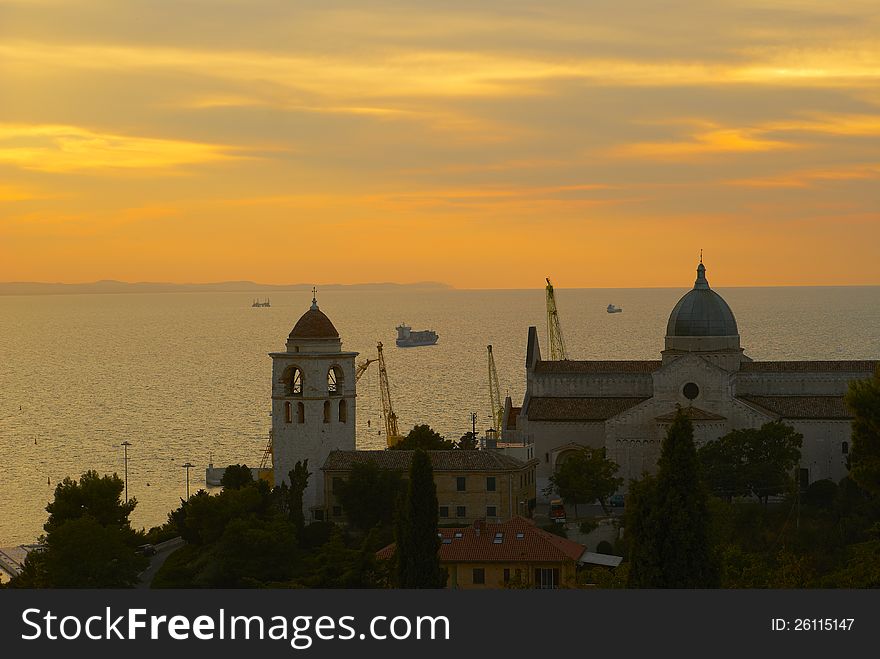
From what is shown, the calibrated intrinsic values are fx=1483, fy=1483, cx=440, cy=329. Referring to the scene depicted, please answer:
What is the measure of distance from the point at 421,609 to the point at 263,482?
135ft

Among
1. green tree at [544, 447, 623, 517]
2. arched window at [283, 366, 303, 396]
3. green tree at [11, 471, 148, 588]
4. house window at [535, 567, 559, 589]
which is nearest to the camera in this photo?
house window at [535, 567, 559, 589]

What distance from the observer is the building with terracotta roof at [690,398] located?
65.7 metres

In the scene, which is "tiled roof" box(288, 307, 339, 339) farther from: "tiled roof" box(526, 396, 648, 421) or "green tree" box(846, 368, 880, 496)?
"green tree" box(846, 368, 880, 496)

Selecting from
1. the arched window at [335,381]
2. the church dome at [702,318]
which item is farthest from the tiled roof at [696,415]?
the arched window at [335,381]

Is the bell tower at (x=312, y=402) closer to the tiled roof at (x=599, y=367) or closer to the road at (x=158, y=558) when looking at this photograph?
the road at (x=158, y=558)

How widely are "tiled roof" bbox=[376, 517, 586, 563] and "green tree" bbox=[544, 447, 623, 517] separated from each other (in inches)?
273

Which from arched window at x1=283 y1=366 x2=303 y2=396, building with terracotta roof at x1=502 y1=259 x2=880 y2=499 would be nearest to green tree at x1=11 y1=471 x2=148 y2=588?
arched window at x1=283 y1=366 x2=303 y2=396

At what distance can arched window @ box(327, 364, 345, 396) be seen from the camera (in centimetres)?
6506

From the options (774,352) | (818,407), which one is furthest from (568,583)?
(774,352)

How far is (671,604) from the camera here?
75.7 ft

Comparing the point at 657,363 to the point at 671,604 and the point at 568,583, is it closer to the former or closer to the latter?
the point at 568,583

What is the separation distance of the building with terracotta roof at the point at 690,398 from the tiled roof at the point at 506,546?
1326cm

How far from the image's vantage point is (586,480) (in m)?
61.3

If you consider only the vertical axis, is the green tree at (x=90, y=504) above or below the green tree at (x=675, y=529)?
above
